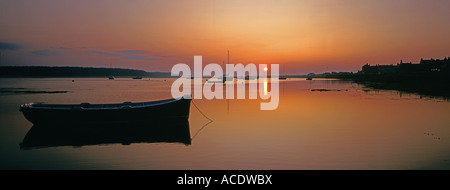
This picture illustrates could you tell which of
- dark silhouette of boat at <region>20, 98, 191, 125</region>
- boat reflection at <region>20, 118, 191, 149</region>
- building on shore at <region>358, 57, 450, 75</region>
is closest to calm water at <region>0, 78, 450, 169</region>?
boat reflection at <region>20, 118, 191, 149</region>

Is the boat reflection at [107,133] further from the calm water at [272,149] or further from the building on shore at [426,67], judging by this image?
the building on shore at [426,67]

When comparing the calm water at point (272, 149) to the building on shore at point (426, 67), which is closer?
the calm water at point (272, 149)

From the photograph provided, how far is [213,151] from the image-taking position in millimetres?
16531

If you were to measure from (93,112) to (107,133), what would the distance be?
2.63 meters

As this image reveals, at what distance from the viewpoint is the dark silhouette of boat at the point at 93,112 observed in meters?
23.6

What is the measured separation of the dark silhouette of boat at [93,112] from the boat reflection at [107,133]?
0.41 metres

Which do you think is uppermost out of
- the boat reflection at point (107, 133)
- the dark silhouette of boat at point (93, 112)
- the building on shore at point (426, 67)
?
the building on shore at point (426, 67)

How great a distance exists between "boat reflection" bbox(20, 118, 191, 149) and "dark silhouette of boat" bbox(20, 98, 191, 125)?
41 centimetres

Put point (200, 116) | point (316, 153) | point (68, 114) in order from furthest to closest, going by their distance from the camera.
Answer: point (200, 116) < point (68, 114) < point (316, 153)

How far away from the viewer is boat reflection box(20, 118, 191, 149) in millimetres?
19156

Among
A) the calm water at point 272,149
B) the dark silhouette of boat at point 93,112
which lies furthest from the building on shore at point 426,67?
the dark silhouette of boat at point 93,112
